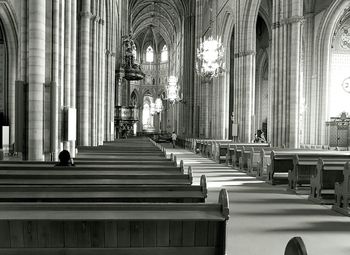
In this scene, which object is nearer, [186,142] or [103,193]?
[103,193]

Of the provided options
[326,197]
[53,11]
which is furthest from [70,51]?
[326,197]

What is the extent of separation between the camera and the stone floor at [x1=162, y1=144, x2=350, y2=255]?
5480 millimetres

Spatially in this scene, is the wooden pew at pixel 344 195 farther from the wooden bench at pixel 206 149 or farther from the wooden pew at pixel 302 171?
the wooden bench at pixel 206 149

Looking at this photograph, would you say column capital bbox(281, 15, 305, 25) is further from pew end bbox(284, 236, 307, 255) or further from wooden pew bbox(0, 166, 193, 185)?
pew end bbox(284, 236, 307, 255)

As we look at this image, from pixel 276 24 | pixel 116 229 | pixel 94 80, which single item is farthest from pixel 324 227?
pixel 276 24

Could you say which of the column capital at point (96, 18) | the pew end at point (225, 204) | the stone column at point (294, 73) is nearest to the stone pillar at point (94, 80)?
the column capital at point (96, 18)

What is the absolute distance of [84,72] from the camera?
1622 cm

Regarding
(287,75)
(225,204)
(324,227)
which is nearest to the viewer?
(225,204)

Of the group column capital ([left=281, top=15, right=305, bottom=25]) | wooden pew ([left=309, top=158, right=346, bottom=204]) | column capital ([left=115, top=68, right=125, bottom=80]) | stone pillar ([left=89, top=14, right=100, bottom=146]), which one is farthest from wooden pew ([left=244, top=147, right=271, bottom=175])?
column capital ([left=115, top=68, right=125, bottom=80])

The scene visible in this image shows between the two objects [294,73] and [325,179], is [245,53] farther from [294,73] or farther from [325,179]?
[325,179]

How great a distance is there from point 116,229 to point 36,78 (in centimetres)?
716

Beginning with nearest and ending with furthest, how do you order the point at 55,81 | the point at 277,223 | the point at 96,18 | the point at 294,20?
the point at 277,223 → the point at 55,81 → the point at 96,18 → the point at 294,20

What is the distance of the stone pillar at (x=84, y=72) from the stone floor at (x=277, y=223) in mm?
7213

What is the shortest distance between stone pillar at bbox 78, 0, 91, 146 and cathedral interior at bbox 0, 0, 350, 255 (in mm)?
42
